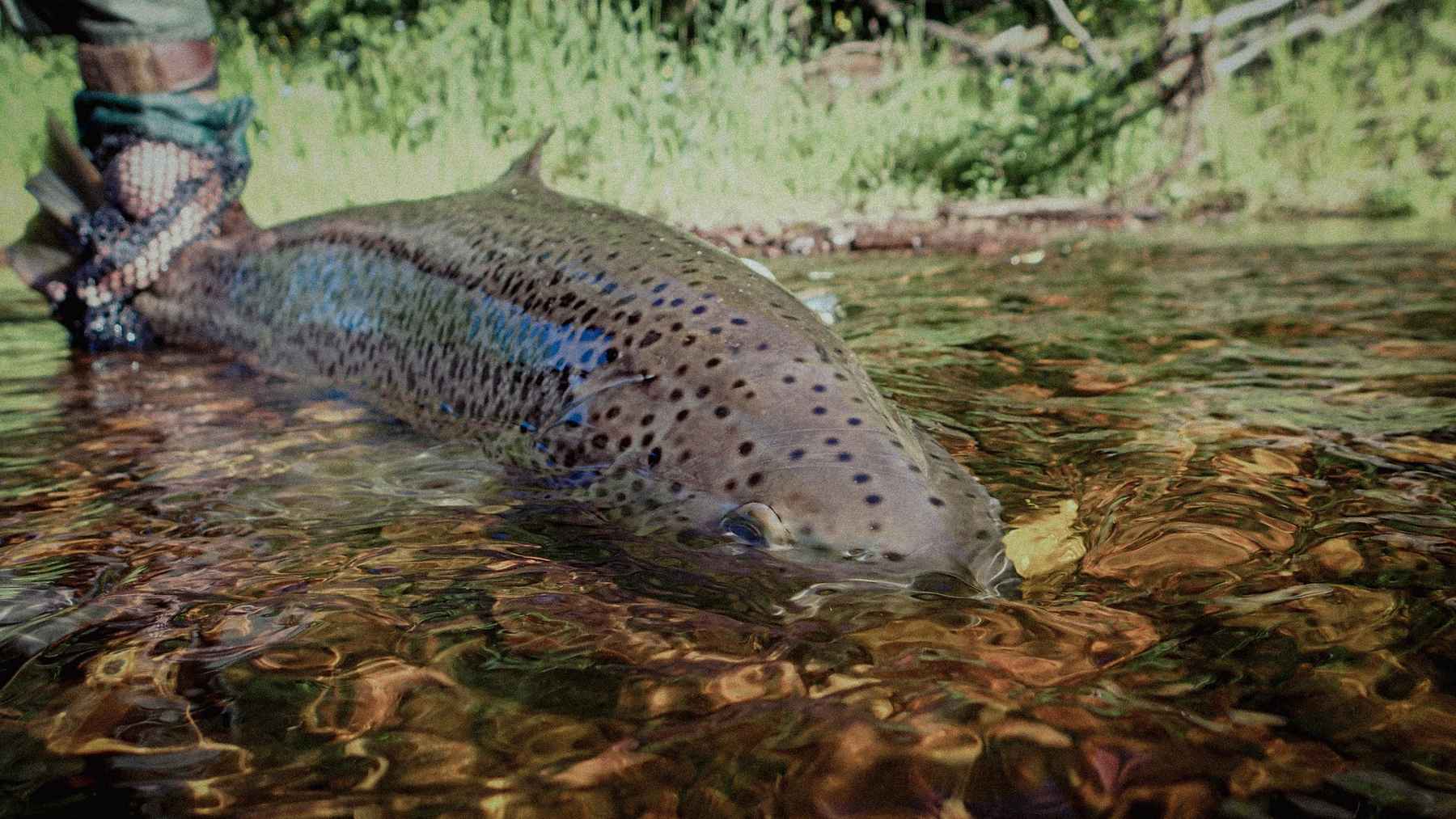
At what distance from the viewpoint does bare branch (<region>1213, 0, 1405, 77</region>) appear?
33.3ft

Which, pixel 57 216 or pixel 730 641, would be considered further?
pixel 57 216

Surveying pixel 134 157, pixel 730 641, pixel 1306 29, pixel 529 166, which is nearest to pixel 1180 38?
pixel 1306 29

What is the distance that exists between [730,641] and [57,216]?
4428mm

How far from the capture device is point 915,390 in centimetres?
294

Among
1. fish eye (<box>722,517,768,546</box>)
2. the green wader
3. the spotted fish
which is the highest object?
the green wader

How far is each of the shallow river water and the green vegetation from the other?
549cm

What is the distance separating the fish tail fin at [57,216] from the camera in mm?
4500

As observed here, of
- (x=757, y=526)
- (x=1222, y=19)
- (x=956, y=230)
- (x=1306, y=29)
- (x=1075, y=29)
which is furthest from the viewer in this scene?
(x=1306, y=29)

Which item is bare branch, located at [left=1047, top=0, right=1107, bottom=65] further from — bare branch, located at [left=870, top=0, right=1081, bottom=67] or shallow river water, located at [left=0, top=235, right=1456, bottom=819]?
shallow river water, located at [left=0, top=235, right=1456, bottom=819]

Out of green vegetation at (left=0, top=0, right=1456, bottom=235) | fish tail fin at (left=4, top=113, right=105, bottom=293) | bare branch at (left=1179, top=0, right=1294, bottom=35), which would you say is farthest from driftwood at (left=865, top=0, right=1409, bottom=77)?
fish tail fin at (left=4, top=113, right=105, bottom=293)

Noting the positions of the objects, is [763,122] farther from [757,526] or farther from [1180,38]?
[757,526]

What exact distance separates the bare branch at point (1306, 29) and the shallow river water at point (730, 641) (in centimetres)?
886

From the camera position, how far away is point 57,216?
452cm

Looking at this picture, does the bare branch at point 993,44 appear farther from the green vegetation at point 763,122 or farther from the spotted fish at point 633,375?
the spotted fish at point 633,375
